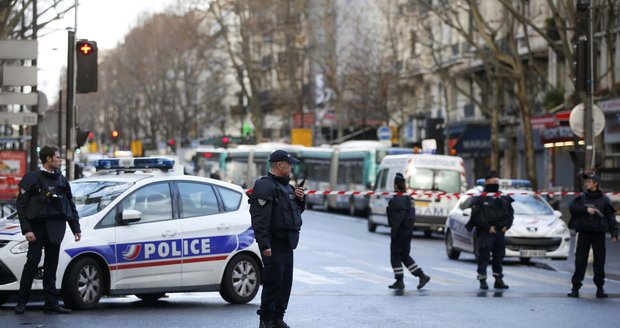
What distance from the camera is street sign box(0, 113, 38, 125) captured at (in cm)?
2117

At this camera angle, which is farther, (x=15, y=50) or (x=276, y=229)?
(x=15, y=50)

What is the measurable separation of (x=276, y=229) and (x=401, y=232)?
7028 mm

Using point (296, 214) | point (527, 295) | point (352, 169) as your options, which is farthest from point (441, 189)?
point (296, 214)

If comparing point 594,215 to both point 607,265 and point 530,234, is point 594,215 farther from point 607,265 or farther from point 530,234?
point 607,265

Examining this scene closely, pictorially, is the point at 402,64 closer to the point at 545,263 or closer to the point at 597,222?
the point at 545,263

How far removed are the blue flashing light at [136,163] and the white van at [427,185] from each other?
19.8 metres

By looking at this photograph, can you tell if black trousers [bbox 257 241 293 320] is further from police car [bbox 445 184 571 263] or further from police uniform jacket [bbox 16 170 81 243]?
police car [bbox 445 184 571 263]

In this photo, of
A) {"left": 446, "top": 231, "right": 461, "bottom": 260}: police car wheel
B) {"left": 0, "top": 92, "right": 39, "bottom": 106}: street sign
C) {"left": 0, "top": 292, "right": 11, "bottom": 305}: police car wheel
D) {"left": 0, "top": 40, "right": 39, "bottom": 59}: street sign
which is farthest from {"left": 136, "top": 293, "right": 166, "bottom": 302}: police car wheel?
{"left": 446, "top": 231, "right": 461, "bottom": 260}: police car wheel

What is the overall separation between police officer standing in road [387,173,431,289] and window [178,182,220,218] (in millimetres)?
4033

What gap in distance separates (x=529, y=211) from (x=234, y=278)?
11921mm

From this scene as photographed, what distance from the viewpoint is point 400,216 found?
1848cm

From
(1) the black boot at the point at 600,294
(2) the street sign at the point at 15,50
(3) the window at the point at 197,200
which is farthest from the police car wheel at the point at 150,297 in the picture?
(1) the black boot at the point at 600,294

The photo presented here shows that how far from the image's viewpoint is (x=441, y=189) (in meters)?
36.5

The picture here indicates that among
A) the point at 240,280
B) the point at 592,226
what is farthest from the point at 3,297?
the point at 592,226
